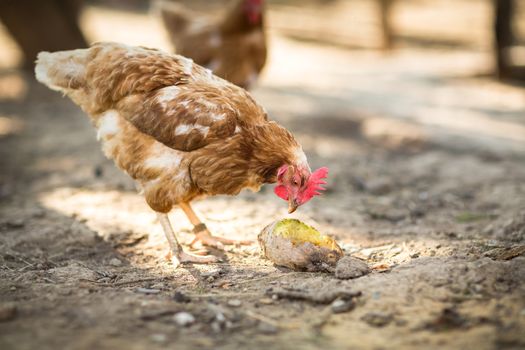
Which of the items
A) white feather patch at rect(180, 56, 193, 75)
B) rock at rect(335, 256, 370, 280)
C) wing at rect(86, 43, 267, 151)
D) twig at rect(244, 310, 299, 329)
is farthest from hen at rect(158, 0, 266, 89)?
twig at rect(244, 310, 299, 329)

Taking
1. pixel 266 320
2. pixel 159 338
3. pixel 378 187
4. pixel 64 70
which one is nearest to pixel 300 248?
pixel 266 320

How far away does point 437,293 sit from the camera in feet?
8.61

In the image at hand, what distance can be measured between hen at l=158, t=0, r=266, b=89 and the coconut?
2799 millimetres

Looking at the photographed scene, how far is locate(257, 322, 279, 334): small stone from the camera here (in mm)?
2379

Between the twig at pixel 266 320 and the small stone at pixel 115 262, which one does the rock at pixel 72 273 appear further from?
the twig at pixel 266 320

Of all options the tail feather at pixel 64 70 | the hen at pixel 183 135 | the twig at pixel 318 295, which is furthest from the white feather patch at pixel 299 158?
the tail feather at pixel 64 70

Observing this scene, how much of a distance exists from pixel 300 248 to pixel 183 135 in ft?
3.22

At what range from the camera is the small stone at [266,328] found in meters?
2.38

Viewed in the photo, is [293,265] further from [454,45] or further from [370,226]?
[454,45]

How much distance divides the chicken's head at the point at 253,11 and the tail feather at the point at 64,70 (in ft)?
8.32

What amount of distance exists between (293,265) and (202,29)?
3.74 meters

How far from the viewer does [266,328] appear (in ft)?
7.89

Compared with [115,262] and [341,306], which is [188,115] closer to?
[115,262]

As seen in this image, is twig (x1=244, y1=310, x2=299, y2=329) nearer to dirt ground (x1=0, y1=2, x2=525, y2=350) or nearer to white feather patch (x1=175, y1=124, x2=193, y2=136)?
dirt ground (x1=0, y1=2, x2=525, y2=350)
